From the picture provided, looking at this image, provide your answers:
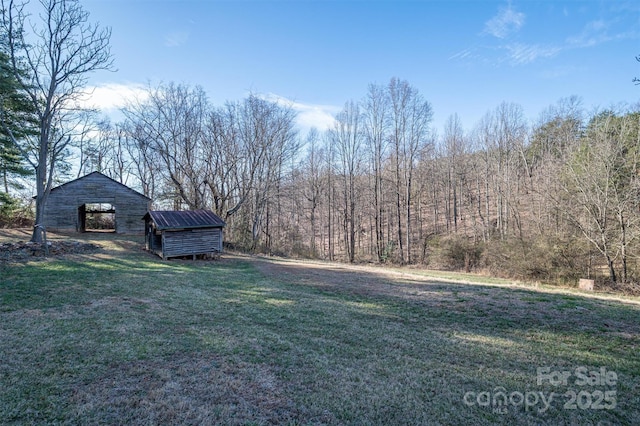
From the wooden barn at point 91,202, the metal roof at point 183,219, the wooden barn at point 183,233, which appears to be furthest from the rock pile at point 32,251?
the wooden barn at point 91,202

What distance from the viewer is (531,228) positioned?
17.7m

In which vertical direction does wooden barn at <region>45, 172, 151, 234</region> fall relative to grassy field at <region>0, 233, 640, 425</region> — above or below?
above

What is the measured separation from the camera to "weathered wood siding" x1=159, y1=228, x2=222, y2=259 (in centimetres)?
1472

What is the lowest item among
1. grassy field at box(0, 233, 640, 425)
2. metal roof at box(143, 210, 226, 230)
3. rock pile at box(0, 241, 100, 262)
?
grassy field at box(0, 233, 640, 425)

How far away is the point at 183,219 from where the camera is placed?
1570 cm

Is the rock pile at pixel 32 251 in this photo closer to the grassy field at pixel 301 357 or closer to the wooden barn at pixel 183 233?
the grassy field at pixel 301 357

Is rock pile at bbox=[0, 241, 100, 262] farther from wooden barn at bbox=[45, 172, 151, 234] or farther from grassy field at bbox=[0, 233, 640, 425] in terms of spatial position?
wooden barn at bbox=[45, 172, 151, 234]

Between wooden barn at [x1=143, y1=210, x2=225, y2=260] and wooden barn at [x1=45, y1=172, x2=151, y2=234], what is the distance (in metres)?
6.54

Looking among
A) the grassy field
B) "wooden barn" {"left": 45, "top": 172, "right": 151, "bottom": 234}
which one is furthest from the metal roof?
"wooden barn" {"left": 45, "top": 172, "right": 151, "bottom": 234}

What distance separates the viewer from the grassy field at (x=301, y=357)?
318 cm

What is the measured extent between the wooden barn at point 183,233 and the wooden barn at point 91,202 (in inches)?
257

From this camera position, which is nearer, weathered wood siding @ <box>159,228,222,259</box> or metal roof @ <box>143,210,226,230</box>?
weathered wood siding @ <box>159,228,222,259</box>

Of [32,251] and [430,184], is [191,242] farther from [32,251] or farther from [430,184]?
[430,184]

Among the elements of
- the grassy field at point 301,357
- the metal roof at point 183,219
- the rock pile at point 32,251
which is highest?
the metal roof at point 183,219
